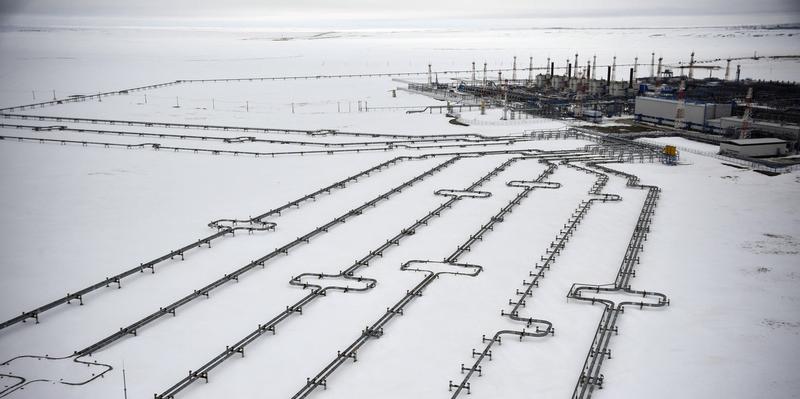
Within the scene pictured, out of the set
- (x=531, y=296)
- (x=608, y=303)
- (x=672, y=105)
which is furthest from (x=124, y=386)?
(x=672, y=105)

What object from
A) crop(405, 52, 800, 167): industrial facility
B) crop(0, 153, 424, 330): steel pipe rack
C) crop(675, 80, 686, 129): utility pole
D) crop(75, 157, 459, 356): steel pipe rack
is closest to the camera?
crop(75, 157, 459, 356): steel pipe rack

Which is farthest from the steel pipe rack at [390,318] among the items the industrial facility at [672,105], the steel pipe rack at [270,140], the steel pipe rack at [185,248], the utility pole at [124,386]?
the industrial facility at [672,105]

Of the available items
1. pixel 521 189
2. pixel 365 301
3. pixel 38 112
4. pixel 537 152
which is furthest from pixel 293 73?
pixel 365 301

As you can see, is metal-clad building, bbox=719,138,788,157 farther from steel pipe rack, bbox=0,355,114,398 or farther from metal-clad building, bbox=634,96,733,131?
steel pipe rack, bbox=0,355,114,398

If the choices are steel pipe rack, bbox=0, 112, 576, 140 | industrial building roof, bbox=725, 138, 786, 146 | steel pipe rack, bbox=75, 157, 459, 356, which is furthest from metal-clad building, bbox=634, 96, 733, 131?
steel pipe rack, bbox=75, 157, 459, 356

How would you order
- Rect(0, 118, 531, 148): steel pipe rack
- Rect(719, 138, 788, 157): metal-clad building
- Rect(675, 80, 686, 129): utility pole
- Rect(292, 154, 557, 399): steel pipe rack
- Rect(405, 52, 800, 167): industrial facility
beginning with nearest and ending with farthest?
Rect(292, 154, 557, 399): steel pipe rack, Rect(719, 138, 788, 157): metal-clad building, Rect(405, 52, 800, 167): industrial facility, Rect(0, 118, 531, 148): steel pipe rack, Rect(675, 80, 686, 129): utility pole

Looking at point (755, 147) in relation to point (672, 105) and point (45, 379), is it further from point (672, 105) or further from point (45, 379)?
point (45, 379)

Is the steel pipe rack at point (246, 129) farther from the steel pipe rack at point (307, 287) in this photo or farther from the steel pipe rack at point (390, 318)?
the steel pipe rack at point (390, 318)
